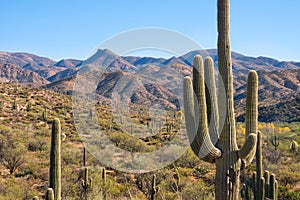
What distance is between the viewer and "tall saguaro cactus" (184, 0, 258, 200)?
5.01 metres

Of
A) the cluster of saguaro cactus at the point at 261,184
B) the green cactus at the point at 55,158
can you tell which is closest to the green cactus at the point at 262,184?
the cluster of saguaro cactus at the point at 261,184

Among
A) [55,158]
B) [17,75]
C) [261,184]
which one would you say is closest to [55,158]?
[55,158]

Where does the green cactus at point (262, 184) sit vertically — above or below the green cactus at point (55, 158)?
below

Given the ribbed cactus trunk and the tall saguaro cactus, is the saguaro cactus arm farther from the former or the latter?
the ribbed cactus trunk

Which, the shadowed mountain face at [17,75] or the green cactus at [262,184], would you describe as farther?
the shadowed mountain face at [17,75]

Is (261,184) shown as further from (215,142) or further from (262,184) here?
(215,142)

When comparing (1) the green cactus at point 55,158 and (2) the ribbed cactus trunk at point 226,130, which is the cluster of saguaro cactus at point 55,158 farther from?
(2) the ribbed cactus trunk at point 226,130

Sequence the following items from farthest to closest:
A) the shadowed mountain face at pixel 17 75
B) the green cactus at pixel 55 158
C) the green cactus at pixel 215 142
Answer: the shadowed mountain face at pixel 17 75 < the green cactus at pixel 55 158 < the green cactus at pixel 215 142

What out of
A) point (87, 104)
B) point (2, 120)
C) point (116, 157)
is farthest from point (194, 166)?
point (87, 104)

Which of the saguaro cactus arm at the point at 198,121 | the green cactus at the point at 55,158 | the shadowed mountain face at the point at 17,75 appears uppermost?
the shadowed mountain face at the point at 17,75

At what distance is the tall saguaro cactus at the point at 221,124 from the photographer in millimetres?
5012

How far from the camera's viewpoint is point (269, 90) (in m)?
87.4

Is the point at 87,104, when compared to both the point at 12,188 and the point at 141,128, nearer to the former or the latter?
the point at 141,128

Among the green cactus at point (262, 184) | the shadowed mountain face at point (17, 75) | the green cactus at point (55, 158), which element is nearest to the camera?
the green cactus at point (55, 158)
